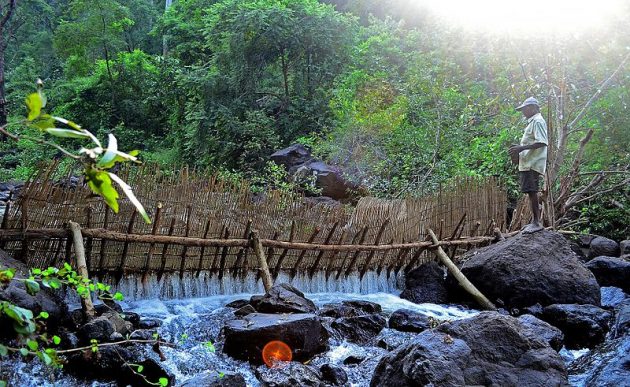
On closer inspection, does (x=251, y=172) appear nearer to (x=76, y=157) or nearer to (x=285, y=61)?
(x=285, y=61)

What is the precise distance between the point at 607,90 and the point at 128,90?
53.4 feet

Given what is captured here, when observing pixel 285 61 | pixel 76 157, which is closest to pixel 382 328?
pixel 76 157

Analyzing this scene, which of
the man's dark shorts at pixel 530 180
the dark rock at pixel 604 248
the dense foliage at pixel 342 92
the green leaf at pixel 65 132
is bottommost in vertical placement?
the green leaf at pixel 65 132

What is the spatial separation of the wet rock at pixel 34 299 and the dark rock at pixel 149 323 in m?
0.68

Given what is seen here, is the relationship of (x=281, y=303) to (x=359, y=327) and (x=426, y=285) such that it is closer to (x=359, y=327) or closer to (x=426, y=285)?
(x=359, y=327)

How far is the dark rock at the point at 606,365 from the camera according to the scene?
13.5 ft

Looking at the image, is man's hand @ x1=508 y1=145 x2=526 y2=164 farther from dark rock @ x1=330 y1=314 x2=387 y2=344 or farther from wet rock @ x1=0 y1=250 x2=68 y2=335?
wet rock @ x1=0 y1=250 x2=68 y2=335

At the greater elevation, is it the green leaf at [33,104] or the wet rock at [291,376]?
the green leaf at [33,104]

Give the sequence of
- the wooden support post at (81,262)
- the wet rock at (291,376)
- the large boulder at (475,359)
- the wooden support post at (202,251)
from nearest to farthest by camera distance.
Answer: the large boulder at (475,359), the wet rock at (291,376), the wooden support post at (81,262), the wooden support post at (202,251)

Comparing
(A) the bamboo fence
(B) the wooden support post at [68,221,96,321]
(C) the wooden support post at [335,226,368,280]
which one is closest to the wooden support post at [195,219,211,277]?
(A) the bamboo fence

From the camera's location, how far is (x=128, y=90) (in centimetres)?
2122

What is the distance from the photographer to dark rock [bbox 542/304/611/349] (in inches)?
225

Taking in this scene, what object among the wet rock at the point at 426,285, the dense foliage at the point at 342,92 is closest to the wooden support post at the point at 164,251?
the wet rock at the point at 426,285

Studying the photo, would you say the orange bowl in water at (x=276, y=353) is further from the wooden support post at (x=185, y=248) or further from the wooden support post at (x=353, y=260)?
the wooden support post at (x=353, y=260)
